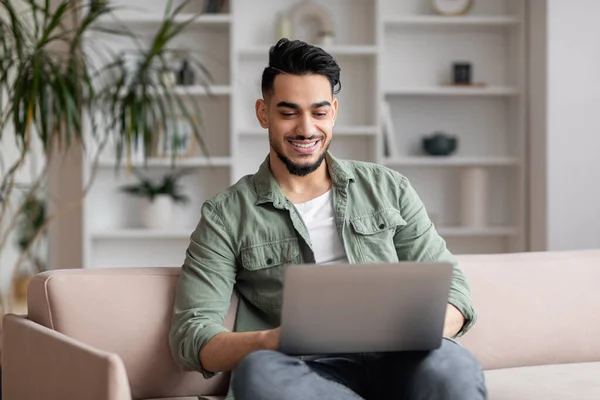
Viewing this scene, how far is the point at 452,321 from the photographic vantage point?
6.73 feet

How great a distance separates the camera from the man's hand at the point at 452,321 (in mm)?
2045

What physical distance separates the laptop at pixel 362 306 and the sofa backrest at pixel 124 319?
0.46 m

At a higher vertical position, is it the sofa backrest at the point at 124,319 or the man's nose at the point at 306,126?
the man's nose at the point at 306,126

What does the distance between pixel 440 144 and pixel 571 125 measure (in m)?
0.63

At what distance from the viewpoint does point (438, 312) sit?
1763mm

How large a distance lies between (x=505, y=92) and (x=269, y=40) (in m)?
1.22

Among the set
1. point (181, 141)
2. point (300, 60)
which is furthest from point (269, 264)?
point (181, 141)

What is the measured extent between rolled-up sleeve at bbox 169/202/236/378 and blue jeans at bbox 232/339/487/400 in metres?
0.20

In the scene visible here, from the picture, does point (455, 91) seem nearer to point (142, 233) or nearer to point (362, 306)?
point (142, 233)

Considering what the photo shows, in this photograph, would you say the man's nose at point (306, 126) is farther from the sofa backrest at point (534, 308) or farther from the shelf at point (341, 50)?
the shelf at point (341, 50)

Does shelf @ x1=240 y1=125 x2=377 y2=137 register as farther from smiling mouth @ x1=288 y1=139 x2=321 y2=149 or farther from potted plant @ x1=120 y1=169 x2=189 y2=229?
smiling mouth @ x1=288 y1=139 x2=321 y2=149

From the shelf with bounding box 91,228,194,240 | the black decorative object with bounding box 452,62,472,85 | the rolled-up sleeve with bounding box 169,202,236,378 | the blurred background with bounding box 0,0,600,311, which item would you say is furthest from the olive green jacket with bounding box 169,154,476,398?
the black decorative object with bounding box 452,62,472,85

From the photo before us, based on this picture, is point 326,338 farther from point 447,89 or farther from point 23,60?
point 447,89

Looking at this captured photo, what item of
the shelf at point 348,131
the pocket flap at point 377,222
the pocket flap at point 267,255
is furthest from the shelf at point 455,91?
the pocket flap at point 267,255
